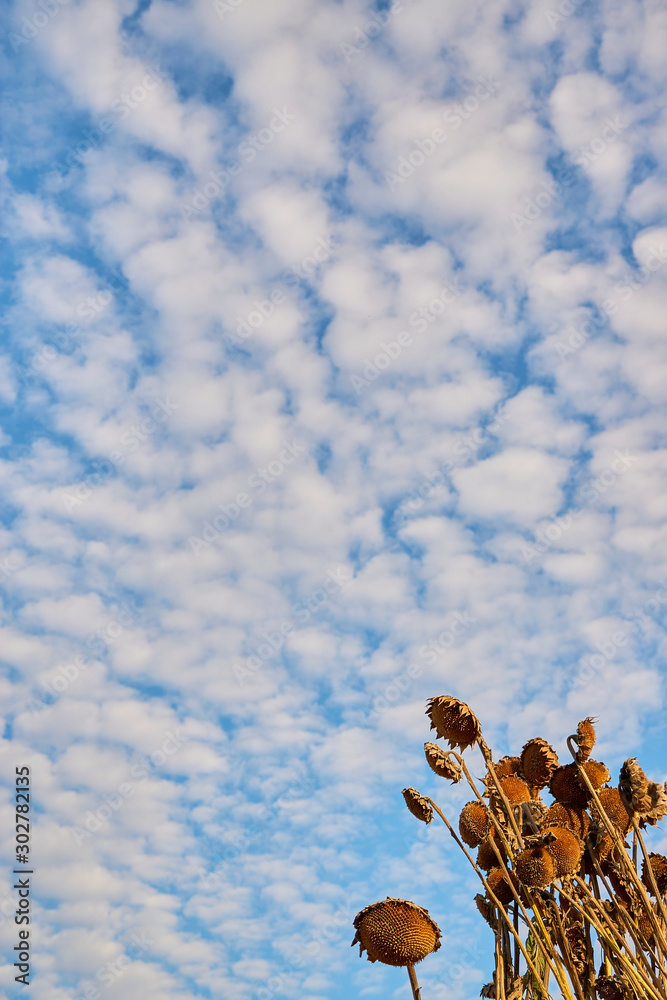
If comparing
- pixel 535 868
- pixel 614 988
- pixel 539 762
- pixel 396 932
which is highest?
pixel 539 762

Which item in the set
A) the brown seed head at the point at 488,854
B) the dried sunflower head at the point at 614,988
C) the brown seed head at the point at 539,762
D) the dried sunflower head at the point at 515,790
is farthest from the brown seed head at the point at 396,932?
the brown seed head at the point at 539,762

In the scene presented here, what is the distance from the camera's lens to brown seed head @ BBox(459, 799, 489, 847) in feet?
11.2

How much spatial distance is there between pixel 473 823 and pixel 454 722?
494 mm

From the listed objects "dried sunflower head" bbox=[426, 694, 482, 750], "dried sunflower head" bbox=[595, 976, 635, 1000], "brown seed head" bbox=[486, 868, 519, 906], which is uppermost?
"dried sunflower head" bbox=[426, 694, 482, 750]

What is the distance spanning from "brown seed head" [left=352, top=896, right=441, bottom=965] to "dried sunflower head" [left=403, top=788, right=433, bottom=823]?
43 cm

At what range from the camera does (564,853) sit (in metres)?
3.13

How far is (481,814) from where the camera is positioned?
11.3 ft

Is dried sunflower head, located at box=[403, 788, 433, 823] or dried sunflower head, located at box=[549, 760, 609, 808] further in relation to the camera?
dried sunflower head, located at box=[549, 760, 609, 808]

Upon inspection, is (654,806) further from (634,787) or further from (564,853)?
(564,853)

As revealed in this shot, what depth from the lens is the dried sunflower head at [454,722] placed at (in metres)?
3.35

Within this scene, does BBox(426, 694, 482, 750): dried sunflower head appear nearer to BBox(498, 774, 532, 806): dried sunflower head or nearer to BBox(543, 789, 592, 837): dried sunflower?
BBox(498, 774, 532, 806): dried sunflower head

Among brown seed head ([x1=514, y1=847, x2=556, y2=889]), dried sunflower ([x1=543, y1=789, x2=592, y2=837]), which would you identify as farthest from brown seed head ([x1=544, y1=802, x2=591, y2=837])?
brown seed head ([x1=514, y1=847, x2=556, y2=889])

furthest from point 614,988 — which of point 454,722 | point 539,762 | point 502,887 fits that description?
point 454,722

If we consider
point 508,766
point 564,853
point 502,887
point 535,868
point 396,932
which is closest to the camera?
point 396,932
